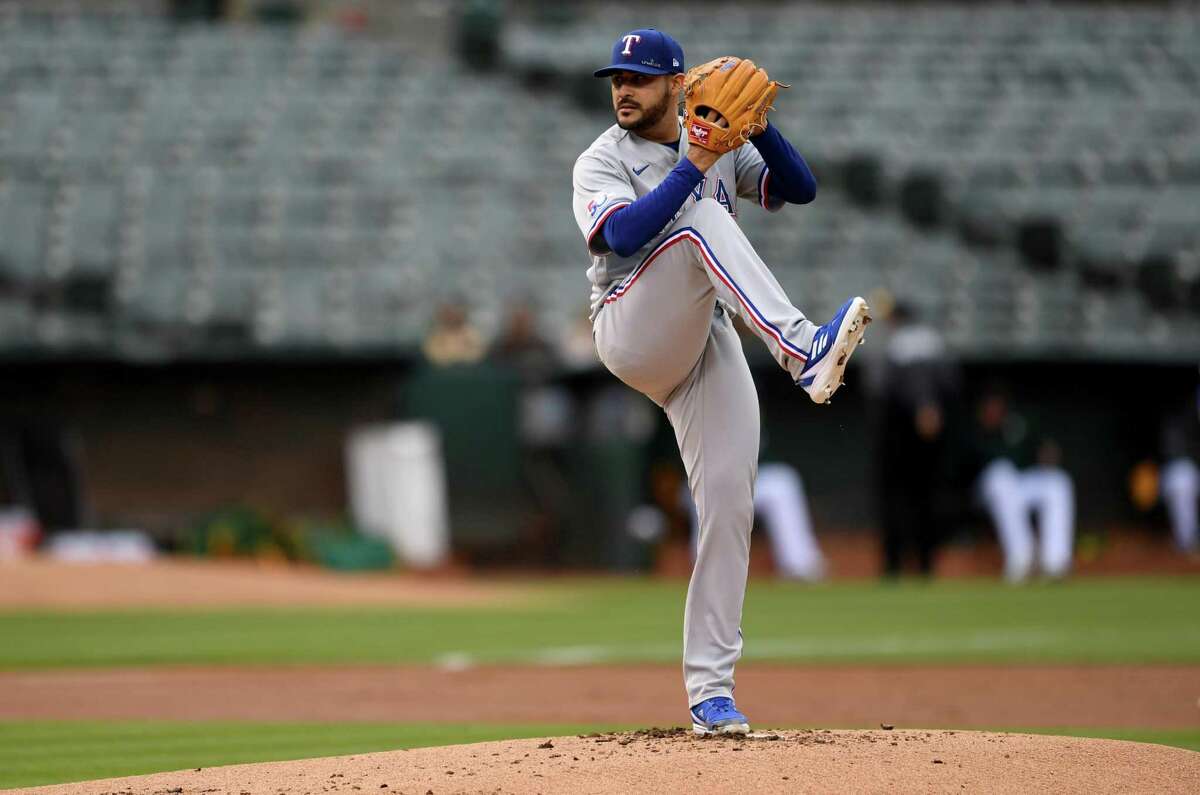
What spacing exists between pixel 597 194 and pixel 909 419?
8.22 m

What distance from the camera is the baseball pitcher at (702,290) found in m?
4.33

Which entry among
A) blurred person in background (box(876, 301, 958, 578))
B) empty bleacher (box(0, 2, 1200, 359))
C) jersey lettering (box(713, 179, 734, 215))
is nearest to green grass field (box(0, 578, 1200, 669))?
blurred person in background (box(876, 301, 958, 578))

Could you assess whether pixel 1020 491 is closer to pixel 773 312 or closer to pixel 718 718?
pixel 718 718

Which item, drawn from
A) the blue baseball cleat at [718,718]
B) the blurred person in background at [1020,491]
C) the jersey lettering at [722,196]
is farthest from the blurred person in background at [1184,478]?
the blue baseball cleat at [718,718]

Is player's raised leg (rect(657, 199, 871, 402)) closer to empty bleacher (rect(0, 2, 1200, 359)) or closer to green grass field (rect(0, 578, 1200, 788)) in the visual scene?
green grass field (rect(0, 578, 1200, 788))

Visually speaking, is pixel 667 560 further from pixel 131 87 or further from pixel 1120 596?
pixel 131 87

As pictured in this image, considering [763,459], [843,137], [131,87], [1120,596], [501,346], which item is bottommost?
[1120,596]

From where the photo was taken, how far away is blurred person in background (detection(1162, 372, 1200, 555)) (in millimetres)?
14781

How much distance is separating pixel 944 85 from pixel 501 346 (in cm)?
630

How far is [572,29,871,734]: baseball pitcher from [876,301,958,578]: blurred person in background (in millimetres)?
7778

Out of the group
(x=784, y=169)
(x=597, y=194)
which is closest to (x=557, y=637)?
(x=784, y=169)

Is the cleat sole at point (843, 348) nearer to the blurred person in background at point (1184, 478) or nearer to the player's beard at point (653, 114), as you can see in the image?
the player's beard at point (653, 114)

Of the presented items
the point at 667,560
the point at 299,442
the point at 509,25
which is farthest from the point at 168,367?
the point at 509,25

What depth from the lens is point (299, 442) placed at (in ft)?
50.6
